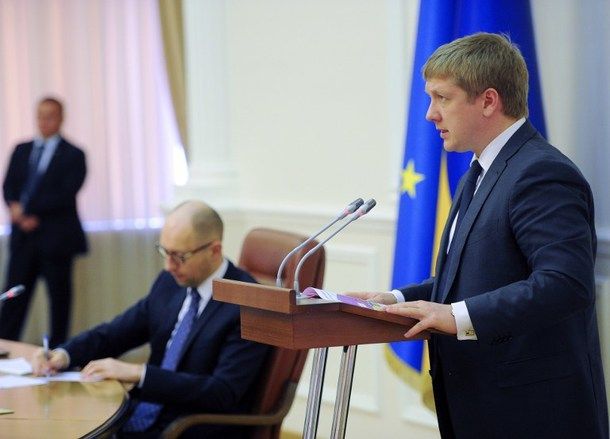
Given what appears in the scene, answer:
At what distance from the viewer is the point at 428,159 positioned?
3.89m

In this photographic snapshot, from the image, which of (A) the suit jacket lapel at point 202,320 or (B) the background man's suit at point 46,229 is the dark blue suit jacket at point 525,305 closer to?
(A) the suit jacket lapel at point 202,320

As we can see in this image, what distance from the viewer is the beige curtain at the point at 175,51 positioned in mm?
7121

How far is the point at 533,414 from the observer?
7.44 ft

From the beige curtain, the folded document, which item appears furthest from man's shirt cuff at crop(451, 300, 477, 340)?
the beige curtain

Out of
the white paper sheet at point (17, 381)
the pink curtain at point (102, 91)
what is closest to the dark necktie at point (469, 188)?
the white paper sheet at point (17, 381)

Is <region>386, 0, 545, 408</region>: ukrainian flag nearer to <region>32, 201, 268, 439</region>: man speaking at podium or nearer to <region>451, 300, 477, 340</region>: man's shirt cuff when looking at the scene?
<region>32, 201, 268, 439</region>: man speaking at podium

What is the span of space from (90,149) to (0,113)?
27.2 inches

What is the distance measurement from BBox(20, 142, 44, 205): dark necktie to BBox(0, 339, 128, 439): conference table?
357cm

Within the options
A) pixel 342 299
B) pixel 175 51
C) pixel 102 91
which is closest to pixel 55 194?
pixel 102 91

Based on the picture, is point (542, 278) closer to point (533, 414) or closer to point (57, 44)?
point (533, 414)

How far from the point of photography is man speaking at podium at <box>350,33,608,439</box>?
2.11m

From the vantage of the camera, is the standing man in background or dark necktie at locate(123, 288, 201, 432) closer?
dark necktie at locate(123, 288, 201, 432)

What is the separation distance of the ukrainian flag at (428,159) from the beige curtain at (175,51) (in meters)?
3.52

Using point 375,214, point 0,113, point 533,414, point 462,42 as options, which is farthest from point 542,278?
point 0,113
